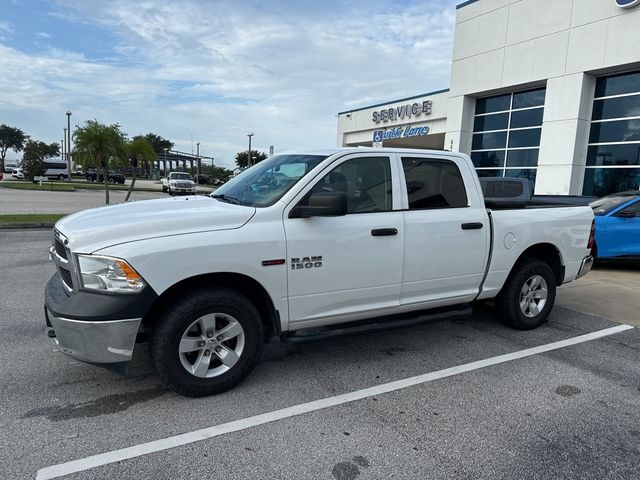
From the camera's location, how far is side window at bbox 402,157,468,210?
429 centimetres

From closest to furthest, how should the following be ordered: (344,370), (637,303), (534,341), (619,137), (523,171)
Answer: (344,370) < (534,341) < (637,303) < (619,137) < (523,171)

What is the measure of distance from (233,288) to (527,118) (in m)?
18.2

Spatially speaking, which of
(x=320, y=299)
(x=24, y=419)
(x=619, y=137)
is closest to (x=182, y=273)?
(x=320, y=299)

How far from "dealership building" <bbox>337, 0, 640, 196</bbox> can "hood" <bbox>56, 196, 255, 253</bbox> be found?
10025 mm

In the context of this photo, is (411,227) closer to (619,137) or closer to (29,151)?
(619,137)

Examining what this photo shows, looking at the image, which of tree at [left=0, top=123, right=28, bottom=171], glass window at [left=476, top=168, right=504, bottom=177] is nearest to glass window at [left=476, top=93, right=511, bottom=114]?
glass window at [left=476, top=168, right=504, bottom=177]

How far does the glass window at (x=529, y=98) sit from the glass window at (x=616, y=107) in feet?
6.83

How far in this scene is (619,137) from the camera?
15.7 m

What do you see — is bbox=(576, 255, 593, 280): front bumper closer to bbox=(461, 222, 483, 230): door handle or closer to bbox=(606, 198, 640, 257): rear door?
bbox=(461, 222, 483, 230): door handle

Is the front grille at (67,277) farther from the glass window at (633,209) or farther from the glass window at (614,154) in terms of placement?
the glass window at (614,154)

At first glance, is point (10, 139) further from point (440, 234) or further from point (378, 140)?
→ point (440, 234)

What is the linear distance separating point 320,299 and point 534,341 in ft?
8.59

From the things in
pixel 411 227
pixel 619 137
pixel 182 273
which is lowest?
pixel 182 273

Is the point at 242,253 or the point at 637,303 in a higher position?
the point at 242,253
